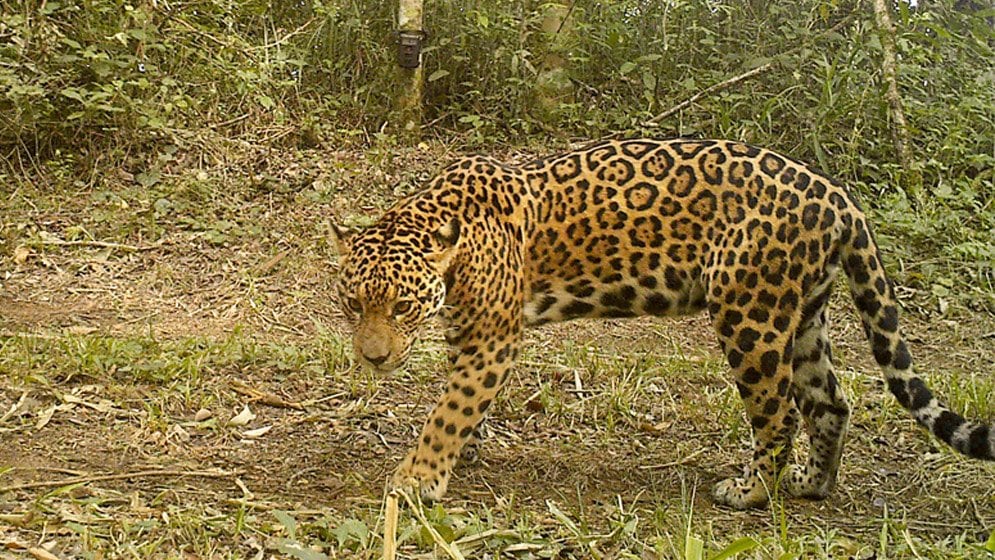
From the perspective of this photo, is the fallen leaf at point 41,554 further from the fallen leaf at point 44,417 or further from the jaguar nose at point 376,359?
the fallen leaf at point 44,417

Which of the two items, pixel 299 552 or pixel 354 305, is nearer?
pixel 299 552

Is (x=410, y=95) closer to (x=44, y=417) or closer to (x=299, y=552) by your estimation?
(x=44, y=417)

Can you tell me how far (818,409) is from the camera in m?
6.00

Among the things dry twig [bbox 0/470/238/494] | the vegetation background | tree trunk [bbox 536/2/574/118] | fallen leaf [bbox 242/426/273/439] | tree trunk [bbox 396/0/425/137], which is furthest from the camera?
tree trunk [bbox 536/2/574/118]

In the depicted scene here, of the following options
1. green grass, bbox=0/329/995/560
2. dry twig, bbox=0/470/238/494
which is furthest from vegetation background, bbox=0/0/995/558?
dry twig, bbox=0/470/238/494

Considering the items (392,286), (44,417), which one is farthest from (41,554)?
(44,417)

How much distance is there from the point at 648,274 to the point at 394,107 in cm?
595

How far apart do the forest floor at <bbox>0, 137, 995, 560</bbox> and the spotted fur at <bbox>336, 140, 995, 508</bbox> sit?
40cm

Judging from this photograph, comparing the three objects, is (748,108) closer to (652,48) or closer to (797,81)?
(797,81)

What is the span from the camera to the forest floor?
478 cm

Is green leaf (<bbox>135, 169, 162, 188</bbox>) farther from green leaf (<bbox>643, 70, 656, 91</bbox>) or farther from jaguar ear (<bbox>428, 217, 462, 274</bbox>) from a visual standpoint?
jaguar ear (<bbox>428, 217, 462, 274</bbox>)

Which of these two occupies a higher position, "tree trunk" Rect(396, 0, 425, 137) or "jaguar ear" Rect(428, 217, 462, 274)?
"tree trunk" Rect(396, 0, 425, 137)

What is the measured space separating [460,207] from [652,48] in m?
6.38

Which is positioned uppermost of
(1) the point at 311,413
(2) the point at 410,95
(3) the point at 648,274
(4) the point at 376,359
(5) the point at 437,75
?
(5) the point at 437,75
